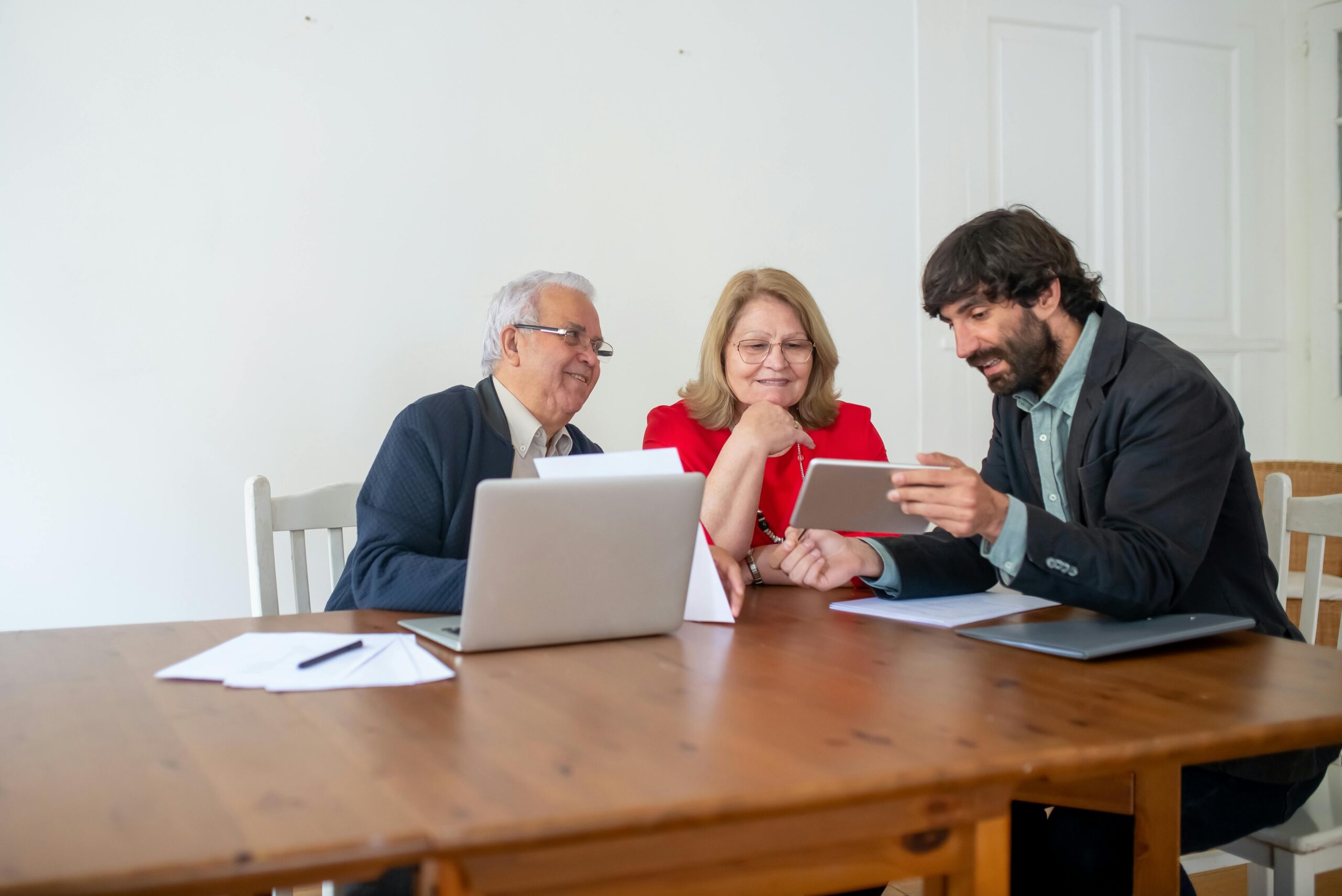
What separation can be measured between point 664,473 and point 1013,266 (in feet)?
2.40

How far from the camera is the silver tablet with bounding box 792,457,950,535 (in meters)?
1.33

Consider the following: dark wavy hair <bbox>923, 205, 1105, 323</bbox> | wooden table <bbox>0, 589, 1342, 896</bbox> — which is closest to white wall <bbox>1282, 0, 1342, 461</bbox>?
dark wavy hair <bbox>923, 205, 1105, 323</bbox>

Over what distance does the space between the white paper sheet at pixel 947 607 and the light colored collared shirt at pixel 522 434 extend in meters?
0.64

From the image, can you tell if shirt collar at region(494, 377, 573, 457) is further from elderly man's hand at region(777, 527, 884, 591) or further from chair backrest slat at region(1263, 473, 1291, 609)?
chair backrest slat at region(1263, 473, 1291, 609)

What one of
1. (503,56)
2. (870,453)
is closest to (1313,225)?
(870,453)

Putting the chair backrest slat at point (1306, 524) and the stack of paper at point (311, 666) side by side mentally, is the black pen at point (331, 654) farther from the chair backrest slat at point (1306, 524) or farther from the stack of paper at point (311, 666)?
the chair backrest slat at point (1306, 524)

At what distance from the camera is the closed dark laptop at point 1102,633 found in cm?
115

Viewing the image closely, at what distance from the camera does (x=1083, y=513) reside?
5.19ft

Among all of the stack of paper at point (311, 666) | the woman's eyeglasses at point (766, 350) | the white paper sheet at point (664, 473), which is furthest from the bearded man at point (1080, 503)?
the stack of paper at point (311, 666)

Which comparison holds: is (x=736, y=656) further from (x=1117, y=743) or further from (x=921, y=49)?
(x=921, y=49)

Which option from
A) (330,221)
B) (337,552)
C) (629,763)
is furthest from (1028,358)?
(330,221)

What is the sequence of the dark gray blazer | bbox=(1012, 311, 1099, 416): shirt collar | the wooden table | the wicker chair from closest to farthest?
the wooden table < the dark gray blazer < bbox=(1012, 311, 1099, 416): shirt collar < the wicker chair

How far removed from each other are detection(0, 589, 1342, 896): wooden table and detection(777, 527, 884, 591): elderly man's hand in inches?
16.5

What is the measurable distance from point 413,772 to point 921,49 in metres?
3.19
